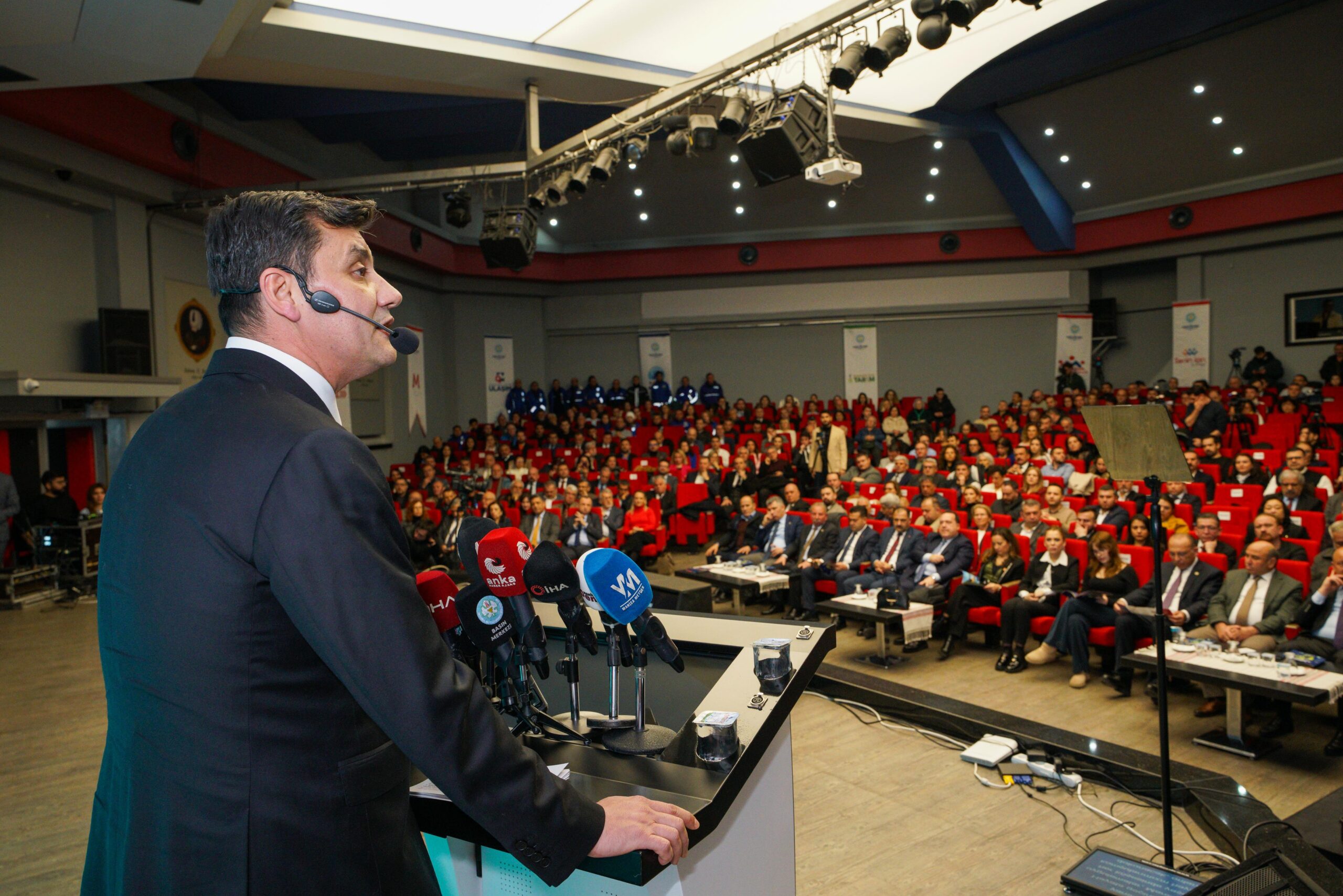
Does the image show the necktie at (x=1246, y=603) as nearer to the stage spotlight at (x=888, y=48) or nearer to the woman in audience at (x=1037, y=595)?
the woman in audience at (x=1037, y=595)

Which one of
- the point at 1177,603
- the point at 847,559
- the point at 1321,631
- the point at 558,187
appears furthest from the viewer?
the point at 558,187

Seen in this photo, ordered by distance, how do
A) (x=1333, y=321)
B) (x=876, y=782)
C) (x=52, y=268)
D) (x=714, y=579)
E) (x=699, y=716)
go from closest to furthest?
(x=699, y=716)
(x=876, y=782)
(x=714, y=579)
(x=52, y=268)
(x=1333, y=321)

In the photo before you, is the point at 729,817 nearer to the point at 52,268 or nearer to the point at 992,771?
the point at 992,771

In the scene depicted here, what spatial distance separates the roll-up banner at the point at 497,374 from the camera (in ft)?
54.0

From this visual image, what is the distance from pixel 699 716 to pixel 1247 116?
42.4ft

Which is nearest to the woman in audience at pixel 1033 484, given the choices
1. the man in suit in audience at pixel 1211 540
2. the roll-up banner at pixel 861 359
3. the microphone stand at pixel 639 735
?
the man in suit in audience at pixel 1211 540

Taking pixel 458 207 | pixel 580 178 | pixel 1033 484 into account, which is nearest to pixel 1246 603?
pixel 1033 484

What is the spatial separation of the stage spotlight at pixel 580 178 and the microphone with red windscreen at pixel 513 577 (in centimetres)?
658

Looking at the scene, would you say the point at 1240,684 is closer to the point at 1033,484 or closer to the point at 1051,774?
the point at 1051,774

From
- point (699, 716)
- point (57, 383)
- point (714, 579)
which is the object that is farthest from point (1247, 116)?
point (57, 383)

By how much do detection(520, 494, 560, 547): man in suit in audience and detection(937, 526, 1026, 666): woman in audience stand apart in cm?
441

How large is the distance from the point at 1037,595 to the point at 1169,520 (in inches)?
58.6

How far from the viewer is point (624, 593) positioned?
143 cm

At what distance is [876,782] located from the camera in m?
3.80
